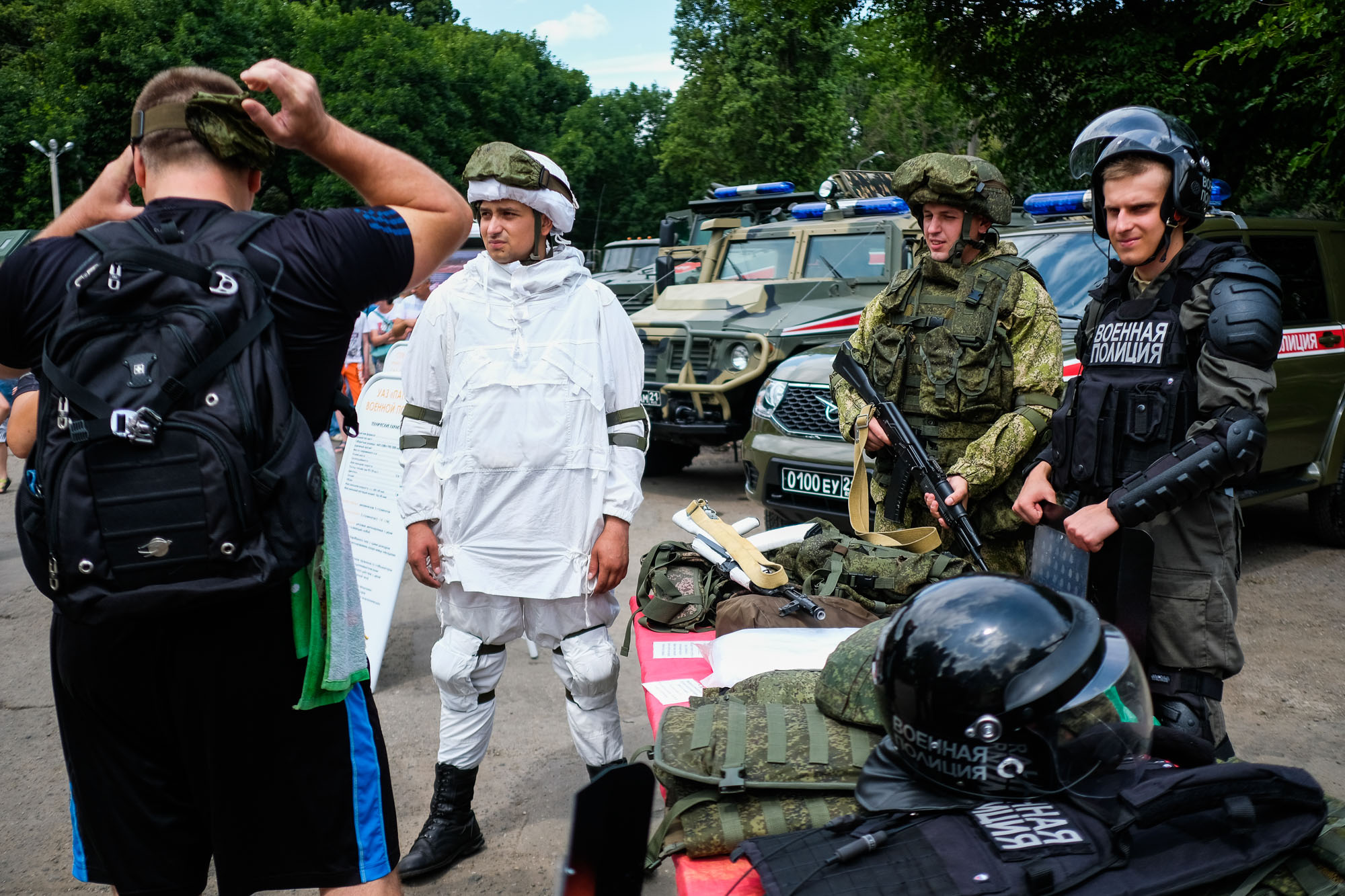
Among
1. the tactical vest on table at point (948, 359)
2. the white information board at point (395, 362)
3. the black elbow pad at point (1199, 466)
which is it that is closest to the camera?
the black elbow pad at point (1199, 466)

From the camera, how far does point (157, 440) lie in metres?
1.61

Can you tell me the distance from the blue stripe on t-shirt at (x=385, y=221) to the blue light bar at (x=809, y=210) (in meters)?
7.51

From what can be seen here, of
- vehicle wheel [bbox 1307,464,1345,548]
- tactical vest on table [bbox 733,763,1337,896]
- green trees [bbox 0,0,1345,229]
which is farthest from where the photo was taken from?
green trees [bbox 0,0,1345,229]

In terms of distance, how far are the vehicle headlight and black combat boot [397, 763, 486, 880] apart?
3.31m

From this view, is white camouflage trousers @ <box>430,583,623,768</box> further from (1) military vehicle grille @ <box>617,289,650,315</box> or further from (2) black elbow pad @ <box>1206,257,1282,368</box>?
(1) military vehicle grille @ <box>617,289,650,315</box>

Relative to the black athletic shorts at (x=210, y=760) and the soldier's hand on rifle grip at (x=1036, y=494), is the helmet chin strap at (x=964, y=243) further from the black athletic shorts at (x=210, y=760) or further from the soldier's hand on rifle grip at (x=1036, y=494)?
the black athletic shorts at (x=210, y=760)

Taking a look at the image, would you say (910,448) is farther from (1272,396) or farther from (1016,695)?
(1272,396)

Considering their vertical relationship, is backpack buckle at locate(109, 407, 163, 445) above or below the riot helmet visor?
above

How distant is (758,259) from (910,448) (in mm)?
5951

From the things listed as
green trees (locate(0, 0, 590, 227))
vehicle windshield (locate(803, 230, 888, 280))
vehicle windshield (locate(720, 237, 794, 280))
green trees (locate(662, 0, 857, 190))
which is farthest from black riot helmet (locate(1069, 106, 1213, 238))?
green trees (locate(0, 0, 590, 227))

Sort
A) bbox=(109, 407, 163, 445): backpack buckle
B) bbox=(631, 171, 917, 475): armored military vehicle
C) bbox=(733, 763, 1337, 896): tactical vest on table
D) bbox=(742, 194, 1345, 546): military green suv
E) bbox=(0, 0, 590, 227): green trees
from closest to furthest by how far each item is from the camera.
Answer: bbox=(733, 763, 1337, 896): tactical vest on table
bbox=(109, 407, 163, 445): backpack buckle
bbox=(742, 194, 1345, 546): military green suv
bbox=(631, 171, 917, 475): armored military vehicle
bbox=(0, 0, 590, 227): green trees

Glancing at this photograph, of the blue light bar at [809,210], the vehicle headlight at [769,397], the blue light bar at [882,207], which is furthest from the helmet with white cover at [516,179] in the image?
the blue light bar at [809,210]

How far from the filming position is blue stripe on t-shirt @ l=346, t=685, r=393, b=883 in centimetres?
193

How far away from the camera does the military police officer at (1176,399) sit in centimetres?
243
